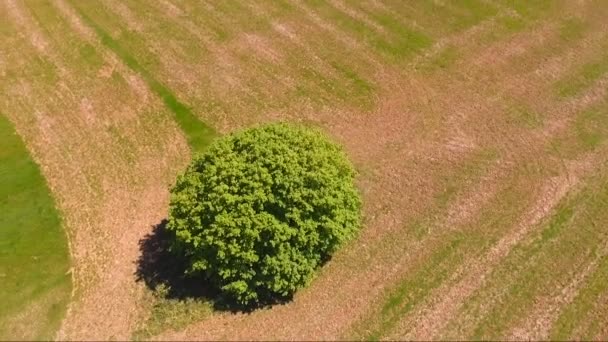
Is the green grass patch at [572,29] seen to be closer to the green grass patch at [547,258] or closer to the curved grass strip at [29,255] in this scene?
the green grass patch at [547,258]

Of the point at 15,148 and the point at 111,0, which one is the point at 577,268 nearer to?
the point at 15,148

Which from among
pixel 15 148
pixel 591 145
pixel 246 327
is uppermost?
pixel 591 145

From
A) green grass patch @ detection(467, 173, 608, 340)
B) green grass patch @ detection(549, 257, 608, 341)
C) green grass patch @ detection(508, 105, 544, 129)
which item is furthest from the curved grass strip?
green grass patch @ detection(508, 105, 544, 129)

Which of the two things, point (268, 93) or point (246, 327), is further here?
point (268, 93)

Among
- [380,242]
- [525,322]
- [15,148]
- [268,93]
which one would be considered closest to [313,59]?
[268,93]

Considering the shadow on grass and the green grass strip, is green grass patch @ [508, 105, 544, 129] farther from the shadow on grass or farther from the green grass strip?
the shadow on grass

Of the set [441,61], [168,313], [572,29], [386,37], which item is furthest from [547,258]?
[572,29]
